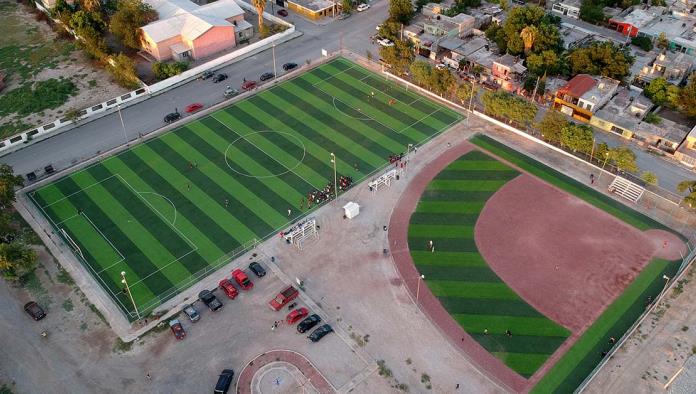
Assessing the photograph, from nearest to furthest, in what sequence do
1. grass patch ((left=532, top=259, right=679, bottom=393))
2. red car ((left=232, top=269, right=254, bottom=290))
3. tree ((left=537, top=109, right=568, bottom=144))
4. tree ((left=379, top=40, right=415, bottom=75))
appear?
grass patch ((left=532, top=259, right=679, bottom=393)), red car ((left=232, top=269, right=254, bottom=290)), tree ((left=537, top=109, right=568, bottom=144)), tree ((left=379, top=40, right=415, bottom=75))

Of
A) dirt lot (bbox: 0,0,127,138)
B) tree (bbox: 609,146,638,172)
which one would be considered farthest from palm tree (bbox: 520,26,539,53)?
dirt lot (bbox: 0,0,127,138)

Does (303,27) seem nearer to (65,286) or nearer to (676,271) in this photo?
(65,286)

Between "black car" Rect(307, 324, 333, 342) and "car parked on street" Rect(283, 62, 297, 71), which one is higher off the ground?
"car parked on street" Rect(283, 62, 297, 71)

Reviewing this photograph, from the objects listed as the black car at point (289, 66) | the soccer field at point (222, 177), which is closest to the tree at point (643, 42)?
the soccer field at point (222, 177)

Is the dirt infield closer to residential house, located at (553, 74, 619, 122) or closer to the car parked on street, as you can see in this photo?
the car parked on street

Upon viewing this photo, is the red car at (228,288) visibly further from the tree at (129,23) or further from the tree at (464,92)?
the tree at (129,23)

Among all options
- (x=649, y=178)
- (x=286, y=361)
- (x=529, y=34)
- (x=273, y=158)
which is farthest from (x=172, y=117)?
(x=649, y=178)

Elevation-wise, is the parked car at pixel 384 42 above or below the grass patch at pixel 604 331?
above
